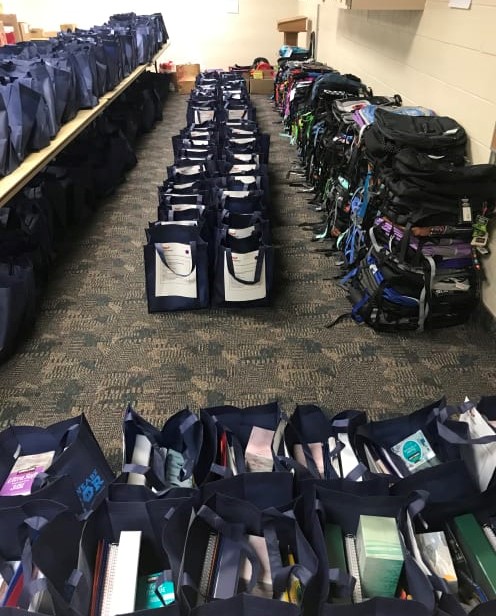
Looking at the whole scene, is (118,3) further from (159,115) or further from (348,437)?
(348,437)

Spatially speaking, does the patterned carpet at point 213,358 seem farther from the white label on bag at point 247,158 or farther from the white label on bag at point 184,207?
the white label on bag at point 247,158

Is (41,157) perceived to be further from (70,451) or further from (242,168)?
(70,451)

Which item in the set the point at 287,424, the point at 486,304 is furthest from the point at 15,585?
the point at 486,304

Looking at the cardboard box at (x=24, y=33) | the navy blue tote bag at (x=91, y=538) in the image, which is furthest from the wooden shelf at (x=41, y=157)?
the cardboard box at (x=24, y=33)

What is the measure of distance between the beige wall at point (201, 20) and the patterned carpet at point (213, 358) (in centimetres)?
676

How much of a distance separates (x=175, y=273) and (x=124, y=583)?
1.49 m

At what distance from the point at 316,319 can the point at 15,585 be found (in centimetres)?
171

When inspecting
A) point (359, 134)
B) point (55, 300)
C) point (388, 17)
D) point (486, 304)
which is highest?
point (388, 17)

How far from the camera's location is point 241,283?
239 cm

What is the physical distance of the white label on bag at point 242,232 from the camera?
96.1 inches

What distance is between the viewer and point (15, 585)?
1.08 m

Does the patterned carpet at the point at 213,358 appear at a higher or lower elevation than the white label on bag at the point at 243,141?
lower

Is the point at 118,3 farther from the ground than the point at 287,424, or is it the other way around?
the point at 118,3

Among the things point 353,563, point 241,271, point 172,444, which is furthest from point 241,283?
point 353,563
